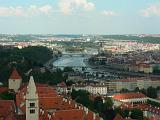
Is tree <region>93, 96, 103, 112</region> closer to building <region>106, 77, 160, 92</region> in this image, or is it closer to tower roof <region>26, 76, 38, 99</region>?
tower roof <region>26, 76, 38, 99</region>

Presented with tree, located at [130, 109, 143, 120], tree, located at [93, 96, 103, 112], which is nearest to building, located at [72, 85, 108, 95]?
tree, located at [93, 96, 103, 112]

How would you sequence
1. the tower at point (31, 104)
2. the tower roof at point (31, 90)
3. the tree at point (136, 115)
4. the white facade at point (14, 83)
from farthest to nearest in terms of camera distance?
the white facade at point (14, 83), the tree at point (136, 115), the tower at point (31, 104), the tower roof at point (31, 90)

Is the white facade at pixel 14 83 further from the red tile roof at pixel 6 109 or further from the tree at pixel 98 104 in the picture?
the red tile roof at pixel 6 109

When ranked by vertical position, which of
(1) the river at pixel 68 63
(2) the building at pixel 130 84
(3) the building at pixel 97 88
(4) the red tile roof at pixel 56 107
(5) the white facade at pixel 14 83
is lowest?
(1) the river at pixel 68 63

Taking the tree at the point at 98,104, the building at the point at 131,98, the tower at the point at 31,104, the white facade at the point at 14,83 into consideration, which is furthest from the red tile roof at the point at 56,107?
the building at the point at 131,98

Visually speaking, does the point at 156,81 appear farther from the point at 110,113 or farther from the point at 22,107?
the point at 22,107

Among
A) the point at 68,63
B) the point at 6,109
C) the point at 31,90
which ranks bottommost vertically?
the point at 68,63

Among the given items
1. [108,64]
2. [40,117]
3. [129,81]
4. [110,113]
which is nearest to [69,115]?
[40,117]

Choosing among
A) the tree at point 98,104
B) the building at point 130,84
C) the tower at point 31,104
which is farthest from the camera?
the building at point 130,84

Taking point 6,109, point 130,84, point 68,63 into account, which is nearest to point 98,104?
point 6,109

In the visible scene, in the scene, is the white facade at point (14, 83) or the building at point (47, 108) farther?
the white facade at point (14, 83)

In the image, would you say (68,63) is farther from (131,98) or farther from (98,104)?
(98,104)
